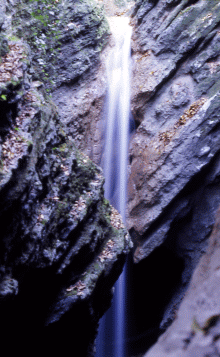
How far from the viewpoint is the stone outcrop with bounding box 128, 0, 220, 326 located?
784 centimetres

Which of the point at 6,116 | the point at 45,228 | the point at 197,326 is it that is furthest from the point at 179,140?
the point at 197,326

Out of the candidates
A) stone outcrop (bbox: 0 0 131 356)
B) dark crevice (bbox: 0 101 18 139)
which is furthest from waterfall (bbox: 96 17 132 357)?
dark crevice (bbox: 0 101 18 139)

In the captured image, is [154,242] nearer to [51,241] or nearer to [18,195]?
[51,241]

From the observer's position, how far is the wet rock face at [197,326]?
1.25 m

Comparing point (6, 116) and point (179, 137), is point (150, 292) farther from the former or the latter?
point (6, 116)

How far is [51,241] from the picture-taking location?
5.31 meters

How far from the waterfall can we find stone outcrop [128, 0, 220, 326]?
0.55 meters

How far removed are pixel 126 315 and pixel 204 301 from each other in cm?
936

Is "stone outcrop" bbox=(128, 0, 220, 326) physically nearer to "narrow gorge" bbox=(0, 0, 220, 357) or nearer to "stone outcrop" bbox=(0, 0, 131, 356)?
"narrow gorge" bbox=(0, 0, 220, 357)

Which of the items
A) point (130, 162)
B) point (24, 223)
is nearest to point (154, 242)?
point (130, 162)

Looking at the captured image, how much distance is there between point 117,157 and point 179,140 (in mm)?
2678

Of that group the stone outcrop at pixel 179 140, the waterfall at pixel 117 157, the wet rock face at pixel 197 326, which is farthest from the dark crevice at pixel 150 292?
the wet rock face at pixel 197 326

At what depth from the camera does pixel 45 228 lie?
5082 millimetres

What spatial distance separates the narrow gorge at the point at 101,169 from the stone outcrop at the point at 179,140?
0.04 m
